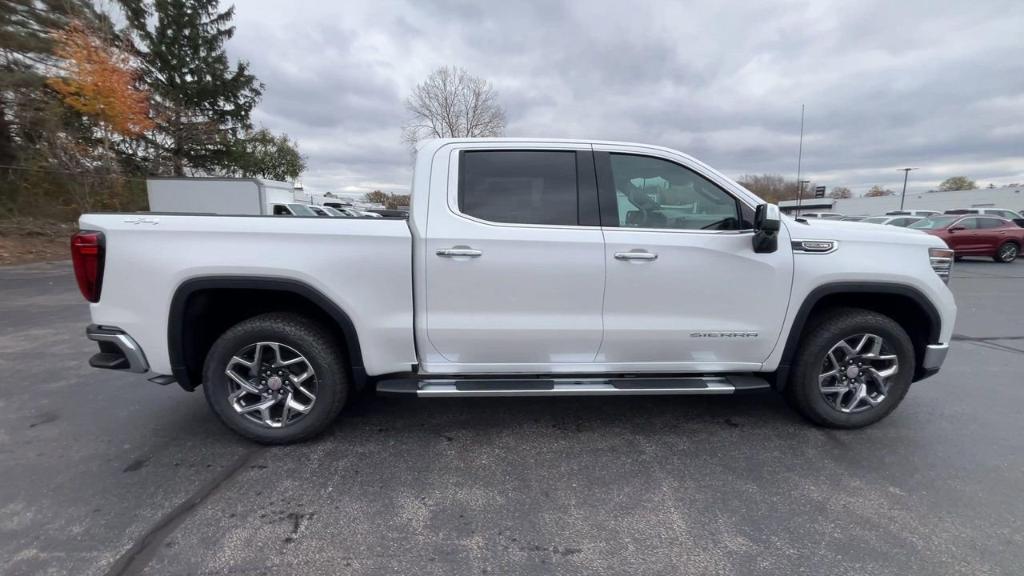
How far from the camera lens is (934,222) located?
1622 cm

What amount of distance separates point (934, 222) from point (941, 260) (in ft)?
57.7

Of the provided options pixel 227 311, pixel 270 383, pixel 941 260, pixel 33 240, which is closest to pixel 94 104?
pixel 33 240

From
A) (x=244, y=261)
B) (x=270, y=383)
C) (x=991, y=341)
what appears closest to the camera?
(x=244, y=261)

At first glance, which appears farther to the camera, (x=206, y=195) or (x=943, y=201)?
(x=943, y=201)

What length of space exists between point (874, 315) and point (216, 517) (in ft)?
13.7

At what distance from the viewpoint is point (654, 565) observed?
210cm

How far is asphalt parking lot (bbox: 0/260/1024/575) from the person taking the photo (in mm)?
2143

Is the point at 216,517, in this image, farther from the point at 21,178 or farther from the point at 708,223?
the point at 21,178

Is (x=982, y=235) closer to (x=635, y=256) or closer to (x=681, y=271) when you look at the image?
(x=681, y=271)

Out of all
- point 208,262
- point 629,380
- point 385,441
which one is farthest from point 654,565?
point 208,262

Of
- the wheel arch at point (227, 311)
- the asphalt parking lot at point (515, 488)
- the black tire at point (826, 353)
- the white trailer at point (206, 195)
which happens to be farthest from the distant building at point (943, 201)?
the wheel arch at point (227, 311)

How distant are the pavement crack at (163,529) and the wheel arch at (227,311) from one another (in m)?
0.66

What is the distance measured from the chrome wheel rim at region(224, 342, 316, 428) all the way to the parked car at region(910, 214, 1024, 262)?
19.5 m

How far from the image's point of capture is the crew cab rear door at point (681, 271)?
2.97m
